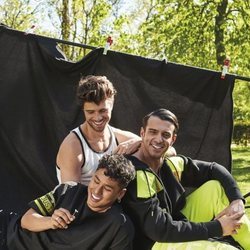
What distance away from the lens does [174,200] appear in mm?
3066

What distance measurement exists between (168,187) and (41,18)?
15083 mm

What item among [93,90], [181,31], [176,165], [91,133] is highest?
[181,31]

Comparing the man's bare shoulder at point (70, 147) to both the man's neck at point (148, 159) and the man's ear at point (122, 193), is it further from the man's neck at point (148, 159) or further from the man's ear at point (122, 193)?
the man's ear at point (122, 193)

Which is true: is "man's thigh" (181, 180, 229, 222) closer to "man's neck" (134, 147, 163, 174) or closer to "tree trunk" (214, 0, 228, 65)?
"man's neck" (134, 147, 163, 174)

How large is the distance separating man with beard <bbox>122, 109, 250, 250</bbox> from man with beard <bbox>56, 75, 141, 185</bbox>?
22cm

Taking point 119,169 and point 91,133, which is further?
point 91,133

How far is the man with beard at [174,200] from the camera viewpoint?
2.69 meters

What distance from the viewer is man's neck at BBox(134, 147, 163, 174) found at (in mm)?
2998

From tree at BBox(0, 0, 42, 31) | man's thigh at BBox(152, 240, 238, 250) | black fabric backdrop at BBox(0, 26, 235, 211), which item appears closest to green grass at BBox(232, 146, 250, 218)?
black fabric backdrop at BBox(0, 26, 235, 211)

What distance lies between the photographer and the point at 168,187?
10.1 ft

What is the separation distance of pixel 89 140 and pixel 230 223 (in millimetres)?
1119

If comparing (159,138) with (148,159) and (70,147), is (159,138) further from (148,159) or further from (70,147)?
(70,147)

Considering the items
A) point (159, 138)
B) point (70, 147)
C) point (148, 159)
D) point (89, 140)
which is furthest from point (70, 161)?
point (159, 138)

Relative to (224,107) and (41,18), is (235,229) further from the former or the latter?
(41,18)
